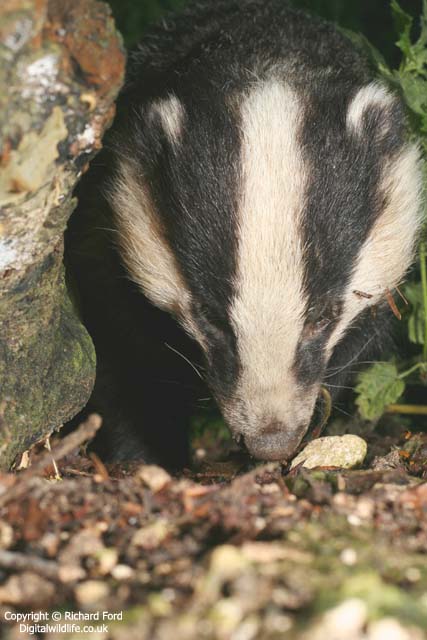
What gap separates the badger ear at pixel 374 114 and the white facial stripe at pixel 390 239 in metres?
0.12

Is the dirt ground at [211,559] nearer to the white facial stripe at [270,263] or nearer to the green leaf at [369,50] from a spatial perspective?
the white facial stripe at [270,263]

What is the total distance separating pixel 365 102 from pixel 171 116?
0.73m

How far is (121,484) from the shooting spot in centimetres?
198

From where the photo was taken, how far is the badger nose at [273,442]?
2.75 metres

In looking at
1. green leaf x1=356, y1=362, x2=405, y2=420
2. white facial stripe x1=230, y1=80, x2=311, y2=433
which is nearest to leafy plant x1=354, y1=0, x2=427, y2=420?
green leaf x1=356, y1=362, x2=405, y2=420

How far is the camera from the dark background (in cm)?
582

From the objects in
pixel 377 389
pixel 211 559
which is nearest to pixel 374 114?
pixel 377 389

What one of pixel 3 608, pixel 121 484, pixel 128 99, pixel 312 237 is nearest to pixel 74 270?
pixel 128 99

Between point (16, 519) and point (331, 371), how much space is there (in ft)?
6.67

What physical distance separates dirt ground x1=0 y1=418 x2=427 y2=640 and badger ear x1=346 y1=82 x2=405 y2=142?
1.41 metres

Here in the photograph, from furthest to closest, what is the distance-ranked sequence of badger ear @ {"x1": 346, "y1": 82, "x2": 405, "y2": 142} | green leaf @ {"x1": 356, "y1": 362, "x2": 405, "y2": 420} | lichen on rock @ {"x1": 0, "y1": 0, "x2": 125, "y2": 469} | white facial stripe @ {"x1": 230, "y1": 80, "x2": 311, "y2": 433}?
green leaf @ {"x1": 356, "y1": 362, "x2": 405, "y2": 420} < badger ear @ {"x1": 346, "y1": 82, "x2": 405, "y2": 142} < white facial stripe @ {"x1": 230, "y1": 80, "x2": 311, "y2": 433} < lichen on rock @ {"x1": 0, "y1": 0, "x2": 125, "y2": 469}

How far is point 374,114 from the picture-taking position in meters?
3.04

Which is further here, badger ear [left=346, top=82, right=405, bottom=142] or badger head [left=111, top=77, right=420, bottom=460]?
badger ear [left=346, top=82, right=405, bottom=142]

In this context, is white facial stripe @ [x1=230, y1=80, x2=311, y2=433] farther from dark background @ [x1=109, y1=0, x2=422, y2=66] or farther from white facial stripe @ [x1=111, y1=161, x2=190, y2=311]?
dark background @ [x1=109, y1=0, x2=422, y2=66]
